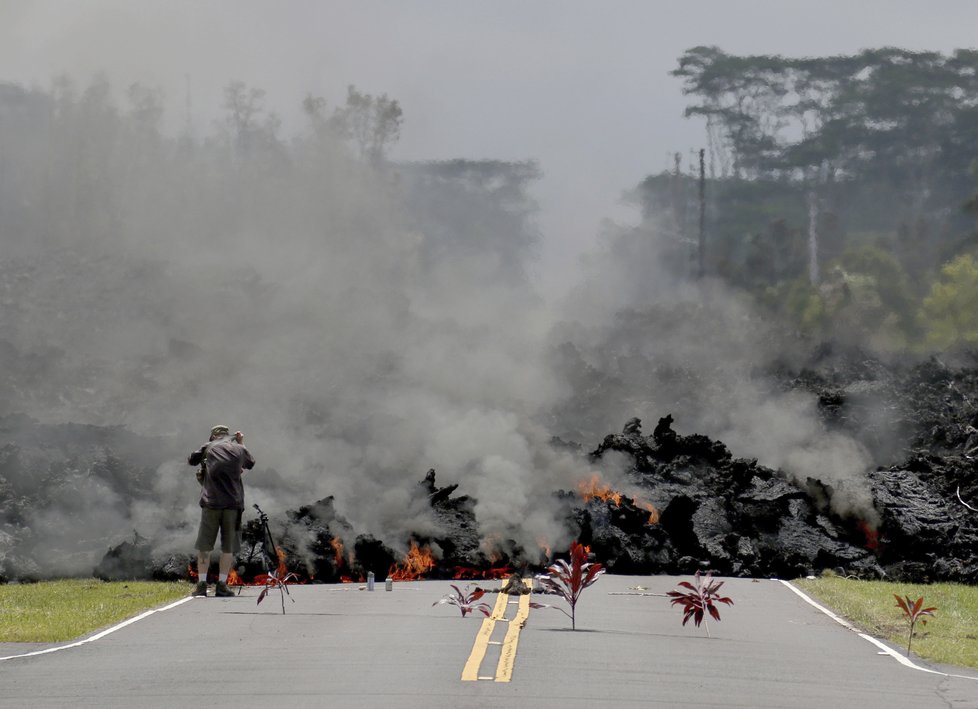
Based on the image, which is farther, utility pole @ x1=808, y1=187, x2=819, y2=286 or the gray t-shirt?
utility pole @ x1=808, y1=187, x2=819, y2=286

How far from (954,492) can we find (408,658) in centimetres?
1702

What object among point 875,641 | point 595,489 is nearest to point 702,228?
point 595,489

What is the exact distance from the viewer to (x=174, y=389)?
5075 cm

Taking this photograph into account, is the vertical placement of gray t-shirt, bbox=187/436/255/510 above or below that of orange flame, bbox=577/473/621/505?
above

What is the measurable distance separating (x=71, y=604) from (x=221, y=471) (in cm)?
225

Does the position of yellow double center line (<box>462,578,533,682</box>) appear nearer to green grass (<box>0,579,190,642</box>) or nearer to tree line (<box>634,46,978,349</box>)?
green grass (<box>0,579,190,642</box>)

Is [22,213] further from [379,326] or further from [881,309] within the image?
[881,309]

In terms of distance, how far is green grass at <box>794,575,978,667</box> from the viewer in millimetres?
13924

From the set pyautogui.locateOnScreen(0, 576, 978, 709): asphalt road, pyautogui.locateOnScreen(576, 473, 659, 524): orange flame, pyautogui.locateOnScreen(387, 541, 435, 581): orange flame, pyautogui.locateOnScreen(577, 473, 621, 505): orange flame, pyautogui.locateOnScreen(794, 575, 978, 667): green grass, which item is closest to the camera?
pyautogui.locateOnScreen(0, 576, 978, 709): asphalt road

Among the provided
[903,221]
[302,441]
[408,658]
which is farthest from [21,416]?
[903,221]

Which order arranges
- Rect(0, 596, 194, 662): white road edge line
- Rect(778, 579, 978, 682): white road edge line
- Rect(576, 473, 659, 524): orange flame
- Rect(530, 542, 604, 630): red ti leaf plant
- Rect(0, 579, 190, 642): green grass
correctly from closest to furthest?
Rect(0, 596, 194, 662): white road edge line
Rect(778, 579, 978, 682): white road edge line
Rect(0, 579, 190, 642): green grass
Rect(530, 542, 604, 630): red ti leaf plant
Rect(576, 473, 659, 524): orange flame

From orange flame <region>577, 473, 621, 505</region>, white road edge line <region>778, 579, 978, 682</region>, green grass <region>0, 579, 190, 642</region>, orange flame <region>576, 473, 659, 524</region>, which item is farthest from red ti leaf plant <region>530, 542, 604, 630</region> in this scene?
orange flame <region>577, 473, 621, 505</region>

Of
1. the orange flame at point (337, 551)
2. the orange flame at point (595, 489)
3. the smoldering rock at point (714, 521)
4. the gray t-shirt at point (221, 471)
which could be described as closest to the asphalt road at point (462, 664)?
the gray t-shirt at point (221, 471)

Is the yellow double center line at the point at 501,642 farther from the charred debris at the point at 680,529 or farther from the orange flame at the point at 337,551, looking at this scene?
the charred debris at the point at 680,529
